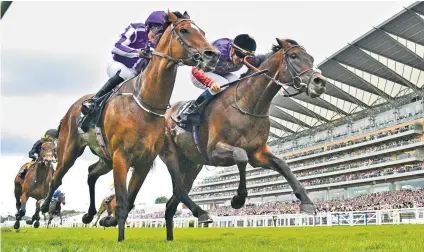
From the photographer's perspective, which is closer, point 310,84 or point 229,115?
point 310,84

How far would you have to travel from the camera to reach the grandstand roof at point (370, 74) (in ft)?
185

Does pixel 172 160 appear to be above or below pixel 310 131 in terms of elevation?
below

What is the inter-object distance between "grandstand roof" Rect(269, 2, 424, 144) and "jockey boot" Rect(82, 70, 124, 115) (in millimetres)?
50631

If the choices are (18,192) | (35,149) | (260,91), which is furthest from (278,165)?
(18,192)

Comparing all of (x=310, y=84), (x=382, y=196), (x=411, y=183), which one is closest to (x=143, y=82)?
(x=310, y=84)

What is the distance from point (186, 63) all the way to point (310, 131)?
88533 millimetres

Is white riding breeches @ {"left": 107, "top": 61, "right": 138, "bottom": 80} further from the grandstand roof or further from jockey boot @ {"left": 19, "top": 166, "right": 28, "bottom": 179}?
the grandstand roof

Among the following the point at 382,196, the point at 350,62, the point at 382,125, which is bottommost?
the point at 382,196

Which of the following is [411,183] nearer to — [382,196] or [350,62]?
[382,196]

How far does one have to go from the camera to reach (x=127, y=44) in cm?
798

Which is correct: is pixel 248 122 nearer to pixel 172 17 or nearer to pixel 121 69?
pixel 172 17

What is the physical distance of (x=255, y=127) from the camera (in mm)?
7473

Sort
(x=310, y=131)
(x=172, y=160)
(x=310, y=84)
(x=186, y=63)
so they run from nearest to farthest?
(x=186, y=63)
(x=310, y=84)
(x=172, y=160)
(x=310, y=131)

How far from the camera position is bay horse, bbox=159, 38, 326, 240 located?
23.7ft
